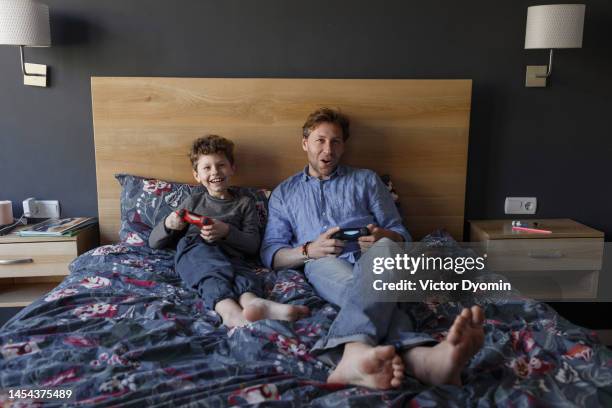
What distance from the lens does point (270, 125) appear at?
7.74ft

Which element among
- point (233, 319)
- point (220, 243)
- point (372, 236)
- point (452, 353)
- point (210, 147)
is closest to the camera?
point (452, 353)

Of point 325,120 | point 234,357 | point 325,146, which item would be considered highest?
Result: point 325,120

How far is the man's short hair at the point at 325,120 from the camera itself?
6.97ft

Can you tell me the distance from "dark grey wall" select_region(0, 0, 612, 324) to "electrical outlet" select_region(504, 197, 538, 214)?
5.7 inches

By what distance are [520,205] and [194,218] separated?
168 centimetres

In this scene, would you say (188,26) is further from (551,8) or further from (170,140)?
(551,8)

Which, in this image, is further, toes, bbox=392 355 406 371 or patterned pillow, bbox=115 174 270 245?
patterned pillow, bbox=115 174 270 245

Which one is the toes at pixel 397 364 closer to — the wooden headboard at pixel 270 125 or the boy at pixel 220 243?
the boy at pixel 220 243

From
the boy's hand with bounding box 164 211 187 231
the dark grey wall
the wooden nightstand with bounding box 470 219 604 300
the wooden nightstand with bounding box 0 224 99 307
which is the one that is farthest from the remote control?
the wooden nightstand with bounding box 0 224 99 307

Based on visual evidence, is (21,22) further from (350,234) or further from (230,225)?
(350,234)

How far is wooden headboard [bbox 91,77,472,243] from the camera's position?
232 centimetres

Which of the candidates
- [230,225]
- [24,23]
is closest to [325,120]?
[230,225]

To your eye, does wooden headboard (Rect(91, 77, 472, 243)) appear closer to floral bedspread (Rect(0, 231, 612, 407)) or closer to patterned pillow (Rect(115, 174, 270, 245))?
patterned pillow (Rect(115, 174, 270, 245))

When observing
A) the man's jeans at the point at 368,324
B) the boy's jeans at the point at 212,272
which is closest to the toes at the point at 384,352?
the man's jeans at the point at 368,324
